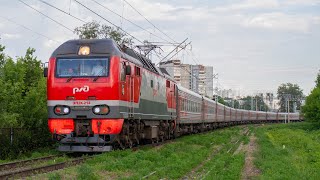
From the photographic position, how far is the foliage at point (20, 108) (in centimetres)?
1891

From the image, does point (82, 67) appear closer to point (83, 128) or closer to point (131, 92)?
point (83, 128)

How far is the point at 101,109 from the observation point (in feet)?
57.3

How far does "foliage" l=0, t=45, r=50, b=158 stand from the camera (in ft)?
62.0

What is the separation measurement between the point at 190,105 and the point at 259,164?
19.5 meters

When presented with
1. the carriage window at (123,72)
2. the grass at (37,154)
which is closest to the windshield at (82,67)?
the carriage window at (123,72)

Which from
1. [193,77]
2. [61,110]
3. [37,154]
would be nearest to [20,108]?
[37,154]

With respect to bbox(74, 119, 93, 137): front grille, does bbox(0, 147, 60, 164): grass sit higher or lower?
lower

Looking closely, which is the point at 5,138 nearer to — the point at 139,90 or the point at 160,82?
the point at 139,90

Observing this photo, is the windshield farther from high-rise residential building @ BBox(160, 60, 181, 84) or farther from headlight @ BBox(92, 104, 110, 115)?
high-rise residential building @ BBox(160, 60, 181, 84)

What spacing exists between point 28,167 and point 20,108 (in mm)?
6086

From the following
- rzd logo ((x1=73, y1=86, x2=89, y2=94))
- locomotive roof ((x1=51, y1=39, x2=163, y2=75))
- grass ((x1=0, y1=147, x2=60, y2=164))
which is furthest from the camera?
grass ((x1=0, y1=147, x2=60, y2=164))

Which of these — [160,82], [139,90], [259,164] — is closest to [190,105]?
[160,82]

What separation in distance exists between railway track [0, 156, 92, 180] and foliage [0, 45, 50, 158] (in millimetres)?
2530

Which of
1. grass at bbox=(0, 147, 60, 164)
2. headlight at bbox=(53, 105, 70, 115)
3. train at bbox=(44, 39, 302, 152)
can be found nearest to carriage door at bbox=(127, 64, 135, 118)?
train at bbox=(44, 39, 302, 152)
